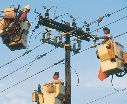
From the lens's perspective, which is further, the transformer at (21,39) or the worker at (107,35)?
the worker at (107,35)

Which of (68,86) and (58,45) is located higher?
(58,45)

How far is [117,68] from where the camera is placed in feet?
33.8

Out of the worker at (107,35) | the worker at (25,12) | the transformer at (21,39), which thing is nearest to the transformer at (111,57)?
the worker at (107,35)

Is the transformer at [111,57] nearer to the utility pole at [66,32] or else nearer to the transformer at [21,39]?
the transformer at [21,39]

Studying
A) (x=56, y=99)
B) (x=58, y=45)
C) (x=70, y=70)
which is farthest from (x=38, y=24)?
(x=56, y=99)

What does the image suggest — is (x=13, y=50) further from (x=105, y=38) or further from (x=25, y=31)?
(x=105, y=38)

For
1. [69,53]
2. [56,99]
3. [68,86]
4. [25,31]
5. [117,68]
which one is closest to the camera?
[117,68]

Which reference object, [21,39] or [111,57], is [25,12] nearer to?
[21,39]

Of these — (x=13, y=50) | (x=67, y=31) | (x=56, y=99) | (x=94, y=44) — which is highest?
(x=67, y=31)

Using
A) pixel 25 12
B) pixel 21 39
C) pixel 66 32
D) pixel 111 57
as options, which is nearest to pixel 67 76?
pixel 66 32

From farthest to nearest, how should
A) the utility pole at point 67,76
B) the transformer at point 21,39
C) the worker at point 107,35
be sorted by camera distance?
the utility pole at point 67,76, the worker at point 107,35, the transformer at point 21,39

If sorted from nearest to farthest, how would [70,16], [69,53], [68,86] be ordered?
1. [68,86]
2. [69,53]
3. [70,16]

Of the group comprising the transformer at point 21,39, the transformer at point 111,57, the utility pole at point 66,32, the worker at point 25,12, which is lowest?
the transformer at point 111,57

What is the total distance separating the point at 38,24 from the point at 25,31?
3.16m
